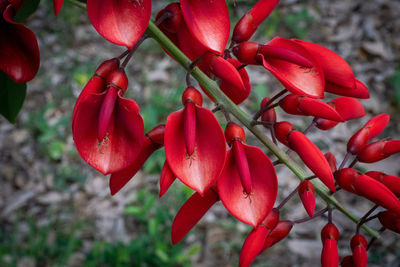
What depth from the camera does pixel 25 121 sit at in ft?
6.16

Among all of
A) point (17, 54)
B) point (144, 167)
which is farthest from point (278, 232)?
point (144, 167)

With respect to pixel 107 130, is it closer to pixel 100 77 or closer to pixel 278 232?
pixel 100 77

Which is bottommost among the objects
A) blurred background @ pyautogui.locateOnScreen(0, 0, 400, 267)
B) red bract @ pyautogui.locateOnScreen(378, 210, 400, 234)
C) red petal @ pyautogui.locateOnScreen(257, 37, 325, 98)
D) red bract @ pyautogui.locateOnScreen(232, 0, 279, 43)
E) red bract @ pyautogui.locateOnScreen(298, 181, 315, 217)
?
blurred background @ pyautogui.locateOnScreen(0, 0, 400, 267)

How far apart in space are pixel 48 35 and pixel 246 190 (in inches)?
85.6

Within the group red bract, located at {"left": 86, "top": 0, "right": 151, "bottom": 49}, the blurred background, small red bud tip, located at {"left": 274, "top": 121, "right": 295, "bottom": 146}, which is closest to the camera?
red bract, located at {"left": 86, "top": 0, "right": 151, "bottom": 49}

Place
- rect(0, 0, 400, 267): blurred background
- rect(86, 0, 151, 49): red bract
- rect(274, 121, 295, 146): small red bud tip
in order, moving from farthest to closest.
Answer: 1. rect(0, 0, 400, 267): blurred background
2. rect(274, 121, 295, 146): small red bud tip
3. rect(86, 0, 151, 49): red bract

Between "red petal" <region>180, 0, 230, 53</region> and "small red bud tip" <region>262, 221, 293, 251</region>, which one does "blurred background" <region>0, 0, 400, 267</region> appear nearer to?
"small red bud tip" <region>262, 221, 293, 251</region>

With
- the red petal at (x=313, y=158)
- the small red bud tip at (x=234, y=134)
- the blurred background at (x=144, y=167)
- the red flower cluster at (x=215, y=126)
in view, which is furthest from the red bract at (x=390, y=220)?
the blurred background at (x=144, y=167)

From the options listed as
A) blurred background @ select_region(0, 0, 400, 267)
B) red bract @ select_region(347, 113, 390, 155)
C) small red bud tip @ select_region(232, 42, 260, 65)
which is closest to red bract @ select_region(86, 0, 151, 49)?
small red bud tip @ select_region(232, 42, 260, 65)

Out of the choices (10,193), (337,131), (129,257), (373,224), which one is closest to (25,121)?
(10,193)

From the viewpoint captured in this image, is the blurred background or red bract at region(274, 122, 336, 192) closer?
red bract at region(274, 122, 336, 192)

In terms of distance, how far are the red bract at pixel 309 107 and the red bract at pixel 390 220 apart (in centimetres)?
15

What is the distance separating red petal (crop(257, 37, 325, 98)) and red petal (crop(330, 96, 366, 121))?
13cm

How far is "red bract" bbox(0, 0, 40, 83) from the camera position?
0.39 metres
